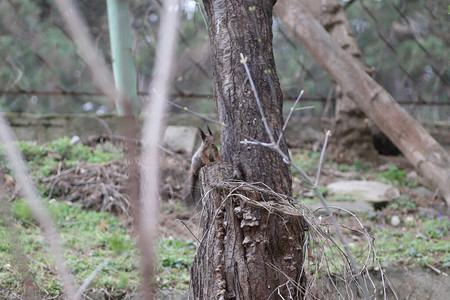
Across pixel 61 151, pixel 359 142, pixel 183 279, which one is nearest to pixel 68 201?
pixel 61 151

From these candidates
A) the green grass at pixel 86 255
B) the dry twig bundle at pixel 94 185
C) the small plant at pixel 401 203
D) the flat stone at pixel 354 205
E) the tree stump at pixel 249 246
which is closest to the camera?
the tree stump at pixel 249 246

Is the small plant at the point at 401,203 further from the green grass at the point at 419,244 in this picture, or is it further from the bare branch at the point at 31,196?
the bare branch at the point at 31,196

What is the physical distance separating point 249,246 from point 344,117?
4726 millimetres

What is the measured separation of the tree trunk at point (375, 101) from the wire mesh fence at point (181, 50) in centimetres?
109

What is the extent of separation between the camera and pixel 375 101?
4500mm

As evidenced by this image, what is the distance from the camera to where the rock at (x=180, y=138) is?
5.93 m

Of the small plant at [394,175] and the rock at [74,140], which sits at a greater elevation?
the rock at [74,140]

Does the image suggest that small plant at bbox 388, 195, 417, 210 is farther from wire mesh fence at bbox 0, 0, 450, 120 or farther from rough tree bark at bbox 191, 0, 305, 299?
rough tree bark at bbox 191, 0, 305, 299

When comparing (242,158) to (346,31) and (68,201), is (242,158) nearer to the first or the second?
(68,201)

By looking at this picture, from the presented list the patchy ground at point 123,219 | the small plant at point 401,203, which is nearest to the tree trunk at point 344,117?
the patchy ground at point 123,219

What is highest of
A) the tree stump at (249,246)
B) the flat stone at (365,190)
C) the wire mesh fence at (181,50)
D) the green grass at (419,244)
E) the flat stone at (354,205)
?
the wire mesh fence at (181,50)

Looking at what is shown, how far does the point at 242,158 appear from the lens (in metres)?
2.13

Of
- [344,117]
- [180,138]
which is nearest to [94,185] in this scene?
[180,138]

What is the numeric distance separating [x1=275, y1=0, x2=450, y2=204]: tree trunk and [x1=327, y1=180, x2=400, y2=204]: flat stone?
28.8 inches
